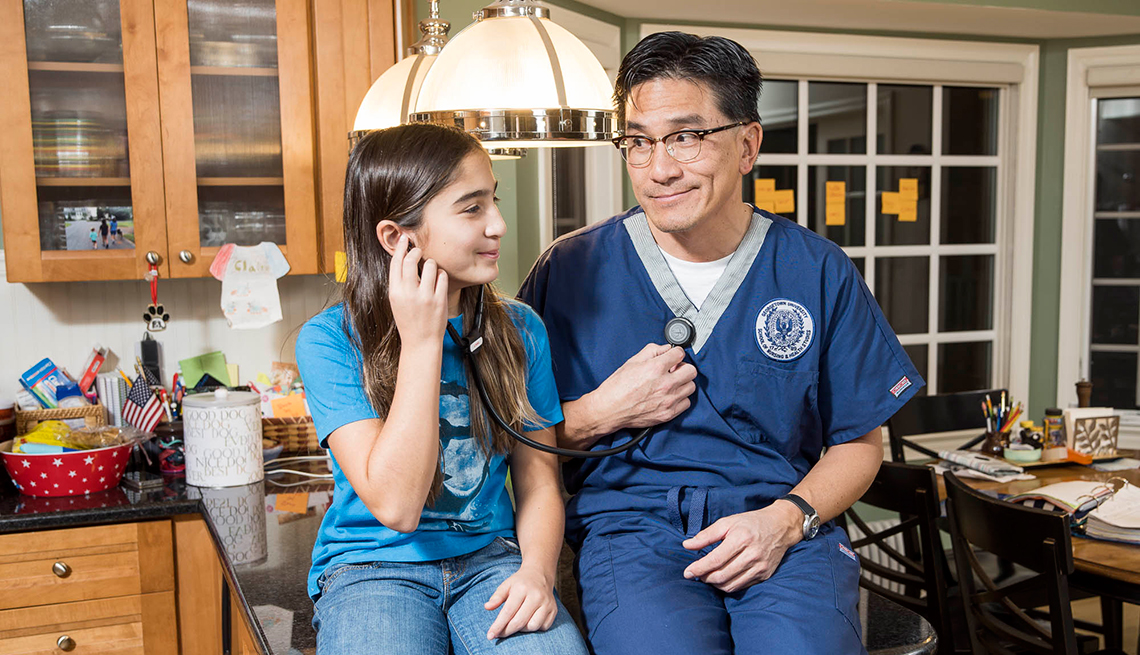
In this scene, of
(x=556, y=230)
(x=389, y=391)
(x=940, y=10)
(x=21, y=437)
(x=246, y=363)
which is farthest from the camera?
(x=940, y=10)

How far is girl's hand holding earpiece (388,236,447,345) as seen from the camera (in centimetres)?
120

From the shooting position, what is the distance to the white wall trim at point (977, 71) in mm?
3445

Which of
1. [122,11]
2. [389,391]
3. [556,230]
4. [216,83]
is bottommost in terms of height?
[389,391]

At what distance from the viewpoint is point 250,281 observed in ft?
7.90

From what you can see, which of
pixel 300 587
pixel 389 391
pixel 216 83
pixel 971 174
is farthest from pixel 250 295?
pixel 971 174

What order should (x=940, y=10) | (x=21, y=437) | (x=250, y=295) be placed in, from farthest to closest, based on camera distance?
(x=940, y=10) → (x=250, y=295) → (x=21, y=437)

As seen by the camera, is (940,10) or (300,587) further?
(940,10)

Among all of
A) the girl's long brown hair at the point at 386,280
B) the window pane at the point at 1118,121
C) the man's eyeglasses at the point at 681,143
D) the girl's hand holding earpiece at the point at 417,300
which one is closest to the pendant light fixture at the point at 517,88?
the girl's long brown hair at the point at 386,280

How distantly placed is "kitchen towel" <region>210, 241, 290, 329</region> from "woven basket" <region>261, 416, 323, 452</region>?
0.89 feet

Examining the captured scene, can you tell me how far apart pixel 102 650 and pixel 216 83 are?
4.53ft

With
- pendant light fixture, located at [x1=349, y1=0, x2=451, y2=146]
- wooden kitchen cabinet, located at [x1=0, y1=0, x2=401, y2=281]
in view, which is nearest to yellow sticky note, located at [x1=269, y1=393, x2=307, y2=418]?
wooden kitchen cabinet, located at [x1=0, y1=0, x2=401, y2=281]

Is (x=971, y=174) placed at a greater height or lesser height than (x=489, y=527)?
greater

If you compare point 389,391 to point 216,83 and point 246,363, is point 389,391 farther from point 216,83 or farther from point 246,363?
point 246,363

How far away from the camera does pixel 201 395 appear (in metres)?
2.25
